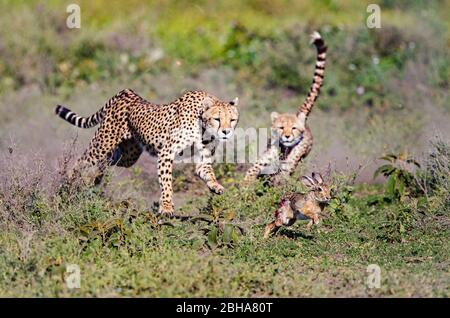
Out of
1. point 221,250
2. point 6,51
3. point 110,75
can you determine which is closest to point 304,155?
point 221,250

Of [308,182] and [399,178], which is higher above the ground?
[399,178]

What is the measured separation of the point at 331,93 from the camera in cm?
1427

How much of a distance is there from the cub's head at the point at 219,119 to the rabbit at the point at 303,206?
94 centimetres

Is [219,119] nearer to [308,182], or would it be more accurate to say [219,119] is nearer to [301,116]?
[308,182]

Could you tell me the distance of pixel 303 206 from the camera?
7.71m

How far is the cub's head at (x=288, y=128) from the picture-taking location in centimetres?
962

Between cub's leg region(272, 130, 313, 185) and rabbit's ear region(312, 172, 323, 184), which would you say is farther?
cub's leg region(272, 130, 313, 185)

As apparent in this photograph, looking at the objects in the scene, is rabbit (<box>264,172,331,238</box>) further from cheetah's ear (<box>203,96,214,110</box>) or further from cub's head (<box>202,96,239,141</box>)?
cheetah's ear (<box>203,96,214,110</box>)

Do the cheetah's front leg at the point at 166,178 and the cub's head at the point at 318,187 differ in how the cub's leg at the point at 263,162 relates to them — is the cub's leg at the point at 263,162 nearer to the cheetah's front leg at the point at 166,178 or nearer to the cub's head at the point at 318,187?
the cheetah's front leg at the point at 166,178

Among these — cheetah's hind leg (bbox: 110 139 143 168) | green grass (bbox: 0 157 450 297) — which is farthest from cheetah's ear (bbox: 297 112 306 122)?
cheetah's hind leg (bbox: 110 139 143 168)

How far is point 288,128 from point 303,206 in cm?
203

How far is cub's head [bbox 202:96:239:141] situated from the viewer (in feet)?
28.0

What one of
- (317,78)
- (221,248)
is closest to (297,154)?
(317,78)
